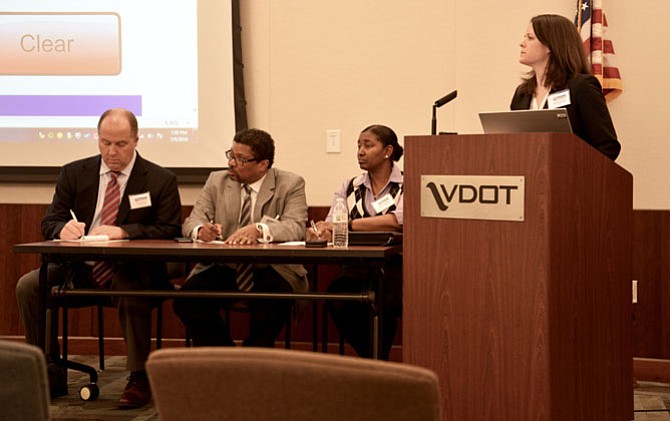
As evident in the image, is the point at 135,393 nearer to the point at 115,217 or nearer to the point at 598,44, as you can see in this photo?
the point at 115,217

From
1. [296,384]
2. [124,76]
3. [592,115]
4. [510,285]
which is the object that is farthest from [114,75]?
[296,384]

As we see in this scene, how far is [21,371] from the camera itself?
1.11 meters

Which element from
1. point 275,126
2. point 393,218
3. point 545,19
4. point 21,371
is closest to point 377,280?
point 393,218

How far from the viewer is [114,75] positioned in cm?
512

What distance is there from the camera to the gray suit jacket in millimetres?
4180

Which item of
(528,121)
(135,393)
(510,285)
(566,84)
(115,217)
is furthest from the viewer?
(115,217)

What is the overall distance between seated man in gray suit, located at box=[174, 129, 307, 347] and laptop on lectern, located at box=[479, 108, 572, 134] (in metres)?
1.40

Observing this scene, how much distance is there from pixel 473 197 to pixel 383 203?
1878 millimetres

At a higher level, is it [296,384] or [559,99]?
[559,99]

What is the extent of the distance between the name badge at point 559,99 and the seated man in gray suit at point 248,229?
1.33 metres

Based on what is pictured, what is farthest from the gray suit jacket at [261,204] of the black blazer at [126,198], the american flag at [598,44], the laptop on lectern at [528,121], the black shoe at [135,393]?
the american flag at [598,44]

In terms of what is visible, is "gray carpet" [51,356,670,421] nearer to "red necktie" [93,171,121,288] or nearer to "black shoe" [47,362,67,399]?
"black shoe" [47,362,67,399]

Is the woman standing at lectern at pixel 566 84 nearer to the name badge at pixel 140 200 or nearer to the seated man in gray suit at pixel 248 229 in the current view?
the seated man in gray suit at pixel 248 229

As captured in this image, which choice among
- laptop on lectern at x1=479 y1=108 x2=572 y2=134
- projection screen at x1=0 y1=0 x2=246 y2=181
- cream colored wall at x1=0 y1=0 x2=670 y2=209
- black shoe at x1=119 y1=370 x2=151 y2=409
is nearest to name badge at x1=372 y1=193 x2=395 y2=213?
cream colored wall at x1=0 y1=0 x2=670 y2=209
